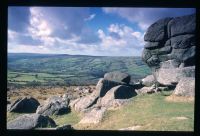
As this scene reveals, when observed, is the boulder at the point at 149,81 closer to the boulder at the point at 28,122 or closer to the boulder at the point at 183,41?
the boulder at the point at 183,41

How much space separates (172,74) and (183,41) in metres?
3.83

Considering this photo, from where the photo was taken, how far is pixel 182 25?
117 feet

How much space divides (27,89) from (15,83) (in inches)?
131

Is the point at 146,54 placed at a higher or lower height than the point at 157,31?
lower

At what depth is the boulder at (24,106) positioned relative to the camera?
106 ft

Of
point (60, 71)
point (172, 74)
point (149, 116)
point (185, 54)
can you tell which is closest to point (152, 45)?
point (185, 54)

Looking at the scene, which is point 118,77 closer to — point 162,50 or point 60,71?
point 162,50
